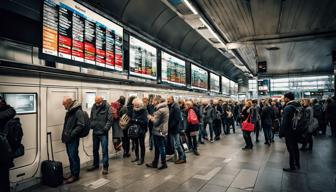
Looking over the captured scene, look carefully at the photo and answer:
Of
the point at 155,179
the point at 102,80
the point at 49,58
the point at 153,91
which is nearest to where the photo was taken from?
the point at 49,58

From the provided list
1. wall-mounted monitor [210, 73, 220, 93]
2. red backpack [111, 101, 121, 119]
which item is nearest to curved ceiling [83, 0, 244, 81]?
wall-mounted monitor [210, 73, 220, 93]

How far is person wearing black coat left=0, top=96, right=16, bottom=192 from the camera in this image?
301 cm

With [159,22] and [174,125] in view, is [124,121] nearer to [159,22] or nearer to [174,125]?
[174,125]

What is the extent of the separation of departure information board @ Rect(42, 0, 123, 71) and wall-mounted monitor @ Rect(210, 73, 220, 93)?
10475 millimetres

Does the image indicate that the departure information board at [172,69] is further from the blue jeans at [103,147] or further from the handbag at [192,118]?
the blue jeans at [103,147]

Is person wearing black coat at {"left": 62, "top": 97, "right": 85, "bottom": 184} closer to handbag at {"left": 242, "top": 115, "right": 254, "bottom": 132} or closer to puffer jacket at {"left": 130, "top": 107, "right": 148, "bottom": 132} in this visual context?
puffer jacket at {"left": 130, "top": 107, "right": 148, "bottom": 132}

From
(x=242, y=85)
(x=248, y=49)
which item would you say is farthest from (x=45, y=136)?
(x=242, y=85)

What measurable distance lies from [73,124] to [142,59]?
11.6 ft

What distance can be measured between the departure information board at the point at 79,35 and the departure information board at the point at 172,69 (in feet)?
9.81

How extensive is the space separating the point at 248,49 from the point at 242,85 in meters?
15.0

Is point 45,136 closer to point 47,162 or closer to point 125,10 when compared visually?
point 47,162

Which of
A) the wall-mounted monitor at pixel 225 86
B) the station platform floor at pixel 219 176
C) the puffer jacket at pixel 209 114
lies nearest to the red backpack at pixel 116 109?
the station platform floor at pixel 219 176

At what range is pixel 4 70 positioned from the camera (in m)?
3.77

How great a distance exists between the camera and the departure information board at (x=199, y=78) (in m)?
12.1
